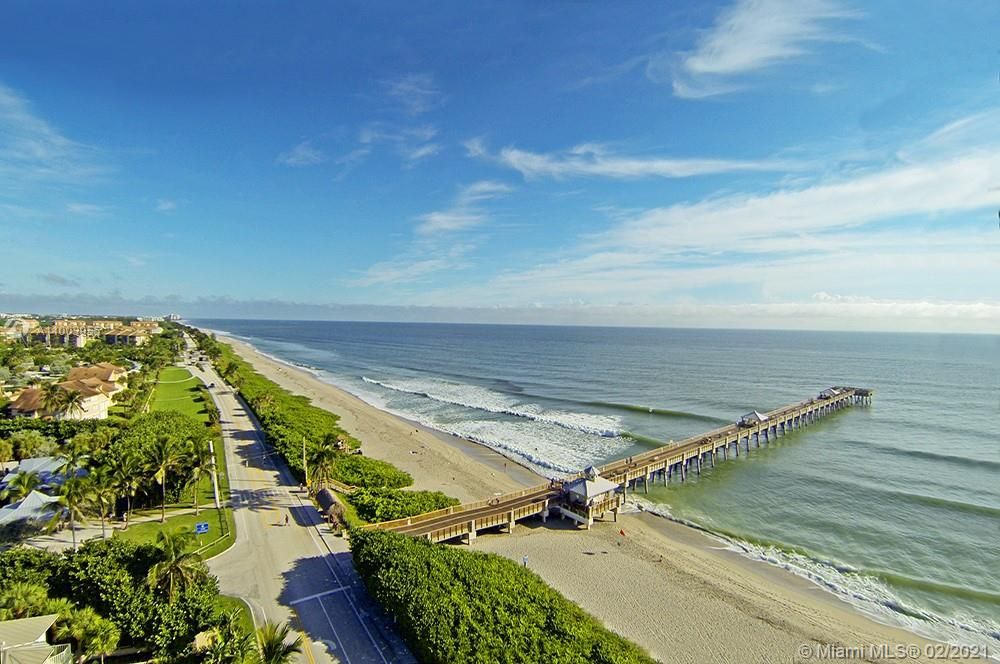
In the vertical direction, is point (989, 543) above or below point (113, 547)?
below

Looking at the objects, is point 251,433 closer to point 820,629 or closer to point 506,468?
point 506,468

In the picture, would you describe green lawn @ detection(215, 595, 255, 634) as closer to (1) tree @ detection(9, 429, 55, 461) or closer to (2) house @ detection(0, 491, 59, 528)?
(2) house @ detection(0, 491, 59, 528)

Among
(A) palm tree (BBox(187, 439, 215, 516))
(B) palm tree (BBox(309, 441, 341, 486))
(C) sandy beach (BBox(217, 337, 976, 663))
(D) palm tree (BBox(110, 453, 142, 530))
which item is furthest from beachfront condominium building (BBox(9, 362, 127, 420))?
(C) sandy beach (BBox(217, 337, 976, 663))

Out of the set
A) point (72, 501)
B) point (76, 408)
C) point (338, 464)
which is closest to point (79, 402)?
point (76, 408)

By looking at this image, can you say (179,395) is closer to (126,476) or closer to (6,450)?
(6,450)

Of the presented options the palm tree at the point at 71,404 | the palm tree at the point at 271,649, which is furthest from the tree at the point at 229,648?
the palm tree at the point at 71,404

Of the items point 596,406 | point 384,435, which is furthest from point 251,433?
point 596,406

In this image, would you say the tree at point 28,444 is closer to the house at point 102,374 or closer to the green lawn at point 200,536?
the green lawn at point 200,536
